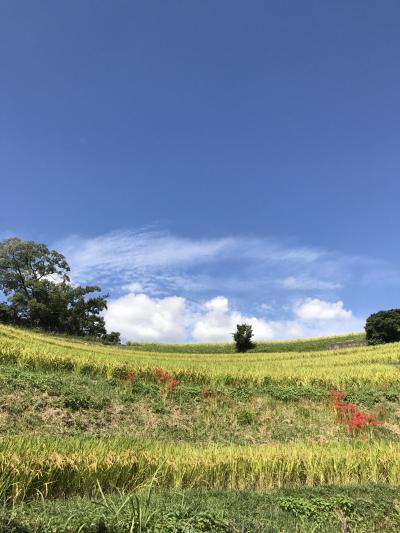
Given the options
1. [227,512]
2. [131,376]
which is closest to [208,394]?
[131,376]

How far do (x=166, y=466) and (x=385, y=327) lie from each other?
4724 centimetres

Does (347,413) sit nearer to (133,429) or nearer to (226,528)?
(133,429)

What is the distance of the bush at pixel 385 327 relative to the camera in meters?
49.0

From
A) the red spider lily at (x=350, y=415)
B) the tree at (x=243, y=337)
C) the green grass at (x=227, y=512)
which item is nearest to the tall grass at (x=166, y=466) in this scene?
the green grass at (x=227, y=512)

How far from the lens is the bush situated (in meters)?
49.0

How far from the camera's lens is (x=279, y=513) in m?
6.32

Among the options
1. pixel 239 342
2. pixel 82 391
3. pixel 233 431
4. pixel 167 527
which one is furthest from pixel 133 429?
pixel 239 342

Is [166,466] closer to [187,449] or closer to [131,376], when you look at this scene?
[187,449]

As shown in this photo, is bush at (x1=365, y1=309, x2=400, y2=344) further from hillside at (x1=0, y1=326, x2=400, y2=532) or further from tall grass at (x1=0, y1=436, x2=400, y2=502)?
tall grass at (x1=0, y1=436, x2=400, y2=502)

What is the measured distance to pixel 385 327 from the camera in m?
49.2

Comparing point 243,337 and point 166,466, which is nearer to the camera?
point 166,466

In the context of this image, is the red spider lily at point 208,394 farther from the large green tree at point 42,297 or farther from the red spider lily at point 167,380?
the large green tree at point 42,297

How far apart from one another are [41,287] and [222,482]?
6784cm

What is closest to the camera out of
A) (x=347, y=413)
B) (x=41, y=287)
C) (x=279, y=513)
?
(x=279, y=513)
